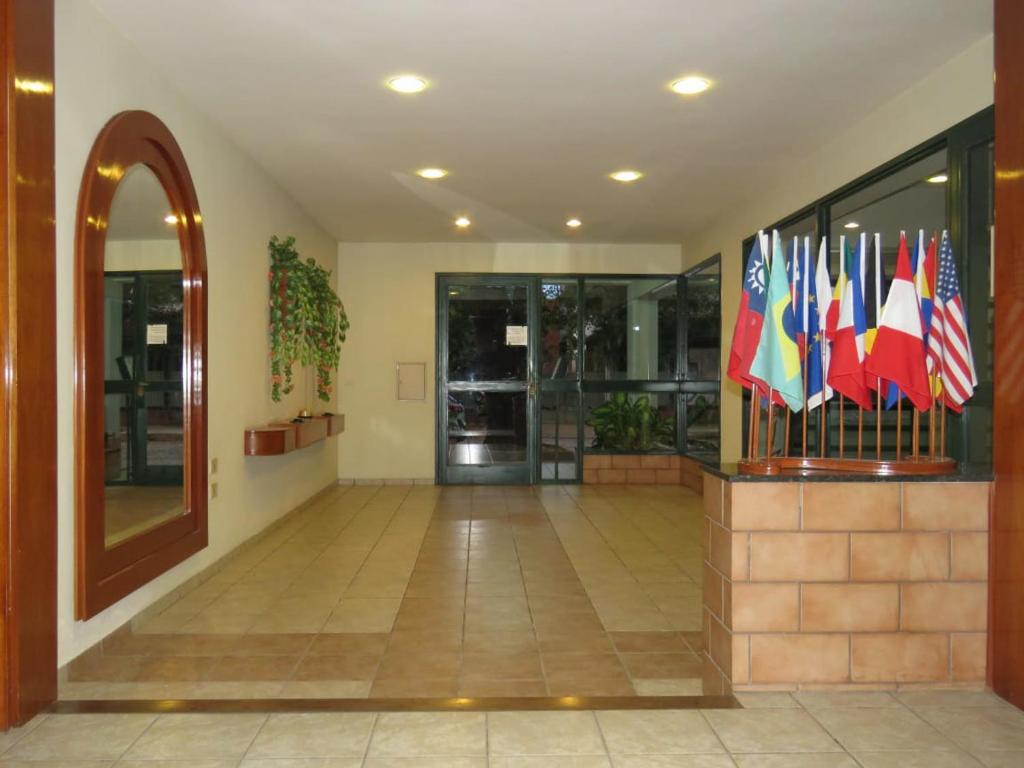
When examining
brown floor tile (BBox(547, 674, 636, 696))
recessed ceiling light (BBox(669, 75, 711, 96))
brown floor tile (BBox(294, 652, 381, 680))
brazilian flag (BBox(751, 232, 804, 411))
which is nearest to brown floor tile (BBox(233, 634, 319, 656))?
brown floor tile (BBox(294, 652, 381, 680))

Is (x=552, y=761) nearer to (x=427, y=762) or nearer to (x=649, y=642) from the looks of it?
(x=427, y=762)

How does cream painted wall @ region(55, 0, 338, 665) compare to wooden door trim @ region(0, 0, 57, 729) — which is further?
cream painted wall @ region(55, 0, 338, 665)

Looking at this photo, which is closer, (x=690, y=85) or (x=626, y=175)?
(x=690, y=85)

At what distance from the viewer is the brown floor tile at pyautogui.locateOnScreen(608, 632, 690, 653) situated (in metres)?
3.53

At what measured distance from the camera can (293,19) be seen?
346 cm

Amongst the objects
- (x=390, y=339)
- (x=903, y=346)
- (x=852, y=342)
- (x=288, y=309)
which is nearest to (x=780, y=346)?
(x=852, y=342)

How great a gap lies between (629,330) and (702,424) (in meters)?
1.31

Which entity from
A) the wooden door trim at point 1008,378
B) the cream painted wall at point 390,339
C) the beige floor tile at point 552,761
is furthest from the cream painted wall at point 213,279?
the wooden door trim at point 1008,378

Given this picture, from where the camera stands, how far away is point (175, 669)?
327 cm

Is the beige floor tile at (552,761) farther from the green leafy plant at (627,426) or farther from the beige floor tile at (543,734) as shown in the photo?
the green leafy plant at (627,426)

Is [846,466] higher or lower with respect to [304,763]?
higher

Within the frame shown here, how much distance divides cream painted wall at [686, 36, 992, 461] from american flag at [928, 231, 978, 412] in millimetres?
1162

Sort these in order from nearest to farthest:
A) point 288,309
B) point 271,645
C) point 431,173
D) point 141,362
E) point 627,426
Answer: point 271,645
point 141,362
point 431,173
point 288,309
point 627,426

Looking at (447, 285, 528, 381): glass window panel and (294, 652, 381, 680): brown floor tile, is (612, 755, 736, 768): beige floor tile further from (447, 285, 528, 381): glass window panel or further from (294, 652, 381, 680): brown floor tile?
(447, 285, 528, 381): glass window panel
